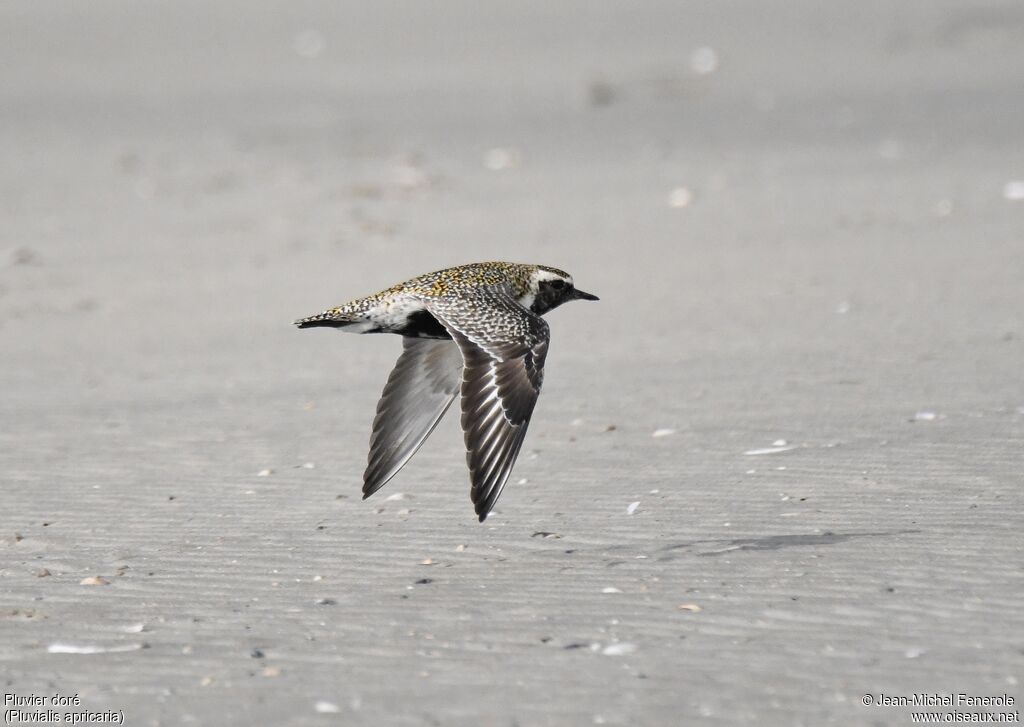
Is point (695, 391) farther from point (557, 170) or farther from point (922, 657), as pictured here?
point (557, 170)

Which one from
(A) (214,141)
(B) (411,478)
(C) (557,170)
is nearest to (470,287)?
(B) (411,478)

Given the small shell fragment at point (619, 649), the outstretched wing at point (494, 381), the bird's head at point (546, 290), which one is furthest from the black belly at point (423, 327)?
the small shell fragment at point (619, 649)

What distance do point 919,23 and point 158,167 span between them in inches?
518

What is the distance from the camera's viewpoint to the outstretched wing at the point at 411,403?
Result: 6969 mm

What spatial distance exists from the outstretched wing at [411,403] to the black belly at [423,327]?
70 millimetres

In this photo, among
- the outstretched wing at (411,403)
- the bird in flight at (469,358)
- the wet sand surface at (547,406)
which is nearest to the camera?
the wet sand surface at (547,406)

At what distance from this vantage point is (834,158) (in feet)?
56.2

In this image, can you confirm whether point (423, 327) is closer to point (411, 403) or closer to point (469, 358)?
point (411, 403)

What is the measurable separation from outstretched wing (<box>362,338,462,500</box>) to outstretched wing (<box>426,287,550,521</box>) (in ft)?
1.57

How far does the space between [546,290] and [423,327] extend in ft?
2.96

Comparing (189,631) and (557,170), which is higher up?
(189,631)

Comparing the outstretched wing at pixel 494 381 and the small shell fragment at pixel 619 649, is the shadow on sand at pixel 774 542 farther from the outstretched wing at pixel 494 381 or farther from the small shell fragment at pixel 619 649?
the small shell fragment at pixel 619 649

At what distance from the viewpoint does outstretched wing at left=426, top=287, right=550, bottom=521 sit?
6.04 m

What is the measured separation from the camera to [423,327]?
7.32 meters
